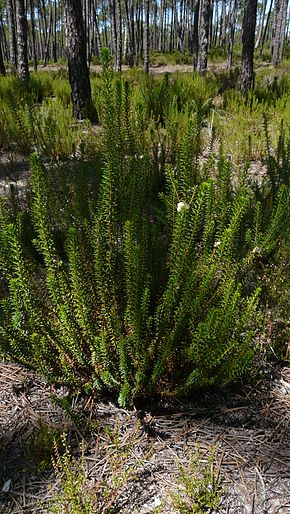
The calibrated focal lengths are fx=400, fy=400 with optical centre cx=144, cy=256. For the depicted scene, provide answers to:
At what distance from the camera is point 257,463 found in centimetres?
135

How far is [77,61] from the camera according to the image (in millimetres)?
5398

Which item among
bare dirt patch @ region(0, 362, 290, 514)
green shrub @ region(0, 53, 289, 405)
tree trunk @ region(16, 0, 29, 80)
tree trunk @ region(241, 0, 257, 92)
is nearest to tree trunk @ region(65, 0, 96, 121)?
tree trunk @ region(16, 0, 29, 80)

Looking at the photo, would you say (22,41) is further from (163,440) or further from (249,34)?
(163,440)

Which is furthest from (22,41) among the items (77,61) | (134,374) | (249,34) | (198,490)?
(198,490)

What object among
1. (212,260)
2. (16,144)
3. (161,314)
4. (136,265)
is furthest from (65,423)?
(16,144)

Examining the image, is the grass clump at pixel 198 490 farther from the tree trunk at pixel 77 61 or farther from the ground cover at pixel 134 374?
the tree trunk at pixel 77 61

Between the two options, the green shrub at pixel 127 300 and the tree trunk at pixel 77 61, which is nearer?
the green shrub at pixel 127 300

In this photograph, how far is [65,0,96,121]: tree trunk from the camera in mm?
5199

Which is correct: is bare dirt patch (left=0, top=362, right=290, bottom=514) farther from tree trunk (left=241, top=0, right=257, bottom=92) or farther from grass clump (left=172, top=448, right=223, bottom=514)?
tree trunk (left=241, top=0, right=257, bottom=92)

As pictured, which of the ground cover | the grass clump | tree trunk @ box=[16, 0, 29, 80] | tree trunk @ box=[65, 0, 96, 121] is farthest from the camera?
tree trunk @ box=[16, 0, 29, 80]

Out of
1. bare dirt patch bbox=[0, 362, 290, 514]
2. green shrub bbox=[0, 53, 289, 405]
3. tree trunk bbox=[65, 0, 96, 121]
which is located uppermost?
tree trunk bbox=[65, 0, 96, 121]

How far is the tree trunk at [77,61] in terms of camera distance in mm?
5199

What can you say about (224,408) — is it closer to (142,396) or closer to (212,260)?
(142,396)

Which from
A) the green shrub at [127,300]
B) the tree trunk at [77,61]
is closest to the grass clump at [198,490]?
the green shrub at [127,300]
